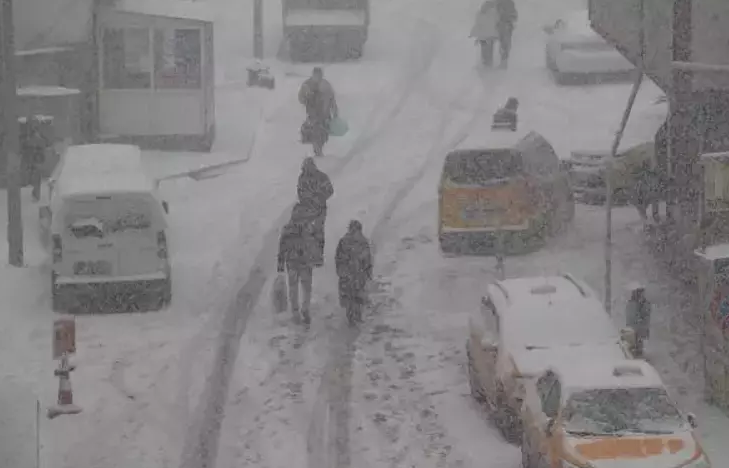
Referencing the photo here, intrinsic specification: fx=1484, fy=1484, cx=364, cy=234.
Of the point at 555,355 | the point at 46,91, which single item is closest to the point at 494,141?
the point at 555,355

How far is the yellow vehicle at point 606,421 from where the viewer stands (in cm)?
1270

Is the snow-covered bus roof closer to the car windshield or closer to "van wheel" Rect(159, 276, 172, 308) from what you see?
"van wheel" Rect(159, 276, 172, 308)

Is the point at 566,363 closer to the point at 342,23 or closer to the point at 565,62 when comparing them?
the point at 565,62

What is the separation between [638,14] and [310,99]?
7.56 meters

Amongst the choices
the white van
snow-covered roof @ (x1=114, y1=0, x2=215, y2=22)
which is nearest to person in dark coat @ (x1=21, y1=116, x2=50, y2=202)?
snow-covered roof @ (x1=114, y1=0, x2=215, y2=22)

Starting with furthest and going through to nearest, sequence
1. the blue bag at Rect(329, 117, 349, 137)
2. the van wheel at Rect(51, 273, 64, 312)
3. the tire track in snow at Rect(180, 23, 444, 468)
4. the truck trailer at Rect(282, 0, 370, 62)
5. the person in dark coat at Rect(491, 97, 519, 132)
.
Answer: the truck trailer at Rect(282, 0, 370, 62)
the blue bag at Rect(329, 117, 349, 137)
the person in dark coat at Rect(491, 97, 519, 132)
the van wheel at Rect(51, 273, 64, 312)
the tire track in snow at Rect(180, 23, 444, 468)

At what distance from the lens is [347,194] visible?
2652 centimetres

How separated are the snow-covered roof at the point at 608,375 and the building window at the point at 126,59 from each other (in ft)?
58.0

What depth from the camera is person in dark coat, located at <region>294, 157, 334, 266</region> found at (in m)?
19.2

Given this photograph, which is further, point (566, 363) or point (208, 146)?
point (208, 146)

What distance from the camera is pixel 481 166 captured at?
21891 millimetres

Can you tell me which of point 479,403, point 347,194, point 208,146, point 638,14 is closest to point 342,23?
point 208,146

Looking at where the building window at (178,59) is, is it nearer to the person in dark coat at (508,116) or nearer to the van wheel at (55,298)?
the person in dark coat at (508,116)

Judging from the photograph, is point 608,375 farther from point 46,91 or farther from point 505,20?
point 505,20
